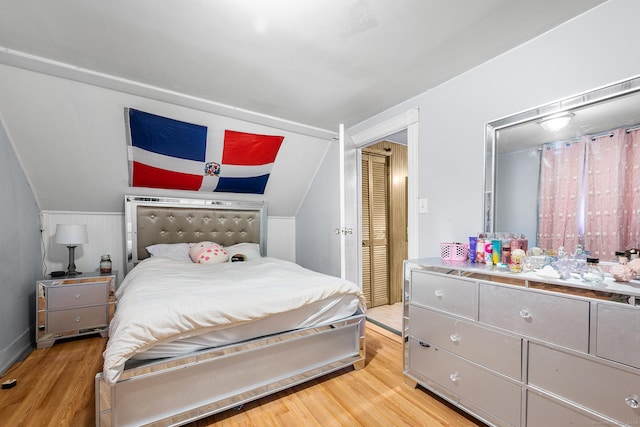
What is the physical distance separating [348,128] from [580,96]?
85.5 inches

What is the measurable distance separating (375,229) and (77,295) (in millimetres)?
3271

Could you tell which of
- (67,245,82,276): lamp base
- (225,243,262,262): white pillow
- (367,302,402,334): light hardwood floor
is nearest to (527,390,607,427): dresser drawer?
(367,302,402,334): light hardwood floor

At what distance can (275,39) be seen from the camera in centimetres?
170

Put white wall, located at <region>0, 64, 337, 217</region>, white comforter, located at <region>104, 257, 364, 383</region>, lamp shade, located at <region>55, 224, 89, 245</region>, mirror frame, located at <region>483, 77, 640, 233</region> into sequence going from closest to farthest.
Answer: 1. white comforter, located at <region>104, 257, 364, 383</region>
2. mirror frame, located at <region>483, 77, 640, 233</region>
3. white wall, located at <region>0, 64, 337, 217</region>
4. lamp shade, located at <region>55, 224, 89, 245</region>

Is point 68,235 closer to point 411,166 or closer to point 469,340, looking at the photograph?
point 411,166

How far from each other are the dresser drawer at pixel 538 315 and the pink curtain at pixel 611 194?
52cm

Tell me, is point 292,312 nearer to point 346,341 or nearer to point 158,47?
point 346,341

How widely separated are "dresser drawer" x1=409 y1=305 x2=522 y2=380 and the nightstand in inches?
113

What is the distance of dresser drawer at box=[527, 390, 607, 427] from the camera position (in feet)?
3.75

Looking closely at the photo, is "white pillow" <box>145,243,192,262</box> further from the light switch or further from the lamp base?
the light switch

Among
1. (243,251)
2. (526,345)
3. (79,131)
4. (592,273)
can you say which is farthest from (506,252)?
(79,131)

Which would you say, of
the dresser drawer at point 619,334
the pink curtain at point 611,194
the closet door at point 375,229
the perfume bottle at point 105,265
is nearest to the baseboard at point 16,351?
the perfume bottle at point 105,265

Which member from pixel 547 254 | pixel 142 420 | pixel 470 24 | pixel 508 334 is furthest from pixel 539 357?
pixel 142 420

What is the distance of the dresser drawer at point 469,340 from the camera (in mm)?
1374
